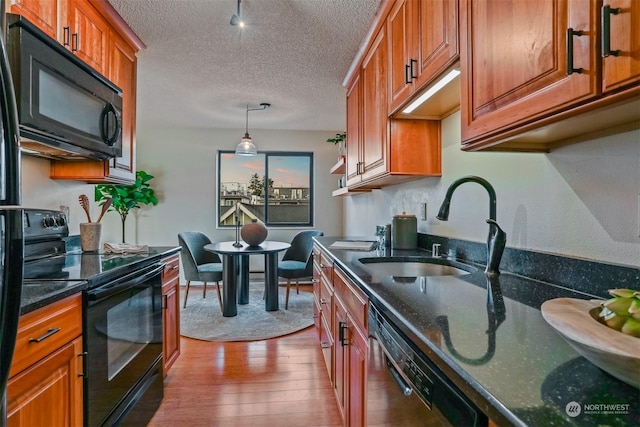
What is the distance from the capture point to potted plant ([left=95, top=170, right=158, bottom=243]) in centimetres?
439

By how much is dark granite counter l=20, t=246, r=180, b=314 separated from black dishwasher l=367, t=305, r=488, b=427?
1040mm

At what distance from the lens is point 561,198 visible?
116cm

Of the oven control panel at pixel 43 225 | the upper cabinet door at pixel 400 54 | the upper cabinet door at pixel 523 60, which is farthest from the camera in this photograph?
the oven control panel at pixel 43 225

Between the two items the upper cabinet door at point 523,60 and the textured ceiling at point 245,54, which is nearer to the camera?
the upper cabinet door at point 523,60

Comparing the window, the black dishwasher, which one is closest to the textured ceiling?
the window

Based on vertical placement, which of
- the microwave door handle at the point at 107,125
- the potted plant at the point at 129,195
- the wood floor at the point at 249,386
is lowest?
the wood floor at the point at 249,386

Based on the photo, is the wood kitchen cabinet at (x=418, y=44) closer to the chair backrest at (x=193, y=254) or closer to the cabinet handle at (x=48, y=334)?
the cabinet handle at (x=48, y=334)

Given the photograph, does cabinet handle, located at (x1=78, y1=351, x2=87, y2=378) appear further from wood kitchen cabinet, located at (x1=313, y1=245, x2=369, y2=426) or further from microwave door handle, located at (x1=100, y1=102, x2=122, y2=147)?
microwave door handle, located at (x1=100, y1=102, x2=122, y2=147)

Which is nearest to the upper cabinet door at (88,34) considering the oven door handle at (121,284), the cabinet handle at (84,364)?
the oven door handle at (121,284)

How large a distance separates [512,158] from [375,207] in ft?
7.13

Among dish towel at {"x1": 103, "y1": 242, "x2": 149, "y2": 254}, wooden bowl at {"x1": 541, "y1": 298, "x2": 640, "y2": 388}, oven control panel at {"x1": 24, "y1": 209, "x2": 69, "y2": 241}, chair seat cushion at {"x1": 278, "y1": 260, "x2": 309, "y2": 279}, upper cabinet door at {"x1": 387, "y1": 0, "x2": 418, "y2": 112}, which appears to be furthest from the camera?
chair seat cushion at {"x1": 278, "y1": 260, "x2": 309, "y2": 279}

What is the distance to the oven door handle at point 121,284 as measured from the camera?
1363 mm

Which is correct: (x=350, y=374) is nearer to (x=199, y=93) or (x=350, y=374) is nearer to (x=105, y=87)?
(x=105, y=87)

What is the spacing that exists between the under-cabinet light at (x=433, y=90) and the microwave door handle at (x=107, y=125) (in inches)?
65.2
